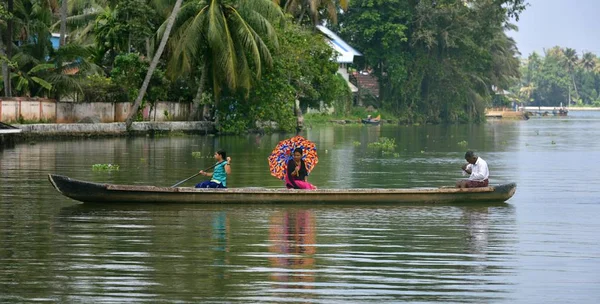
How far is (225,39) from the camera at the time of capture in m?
46.1

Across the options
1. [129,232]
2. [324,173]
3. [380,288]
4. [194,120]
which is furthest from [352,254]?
[194,120]

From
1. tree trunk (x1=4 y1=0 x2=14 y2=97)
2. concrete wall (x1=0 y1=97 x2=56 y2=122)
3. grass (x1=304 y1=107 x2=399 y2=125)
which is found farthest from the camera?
grass (x1=304 y1=107 x2=399 y2=125)

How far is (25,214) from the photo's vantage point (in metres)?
17.9

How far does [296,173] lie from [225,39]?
27.2m

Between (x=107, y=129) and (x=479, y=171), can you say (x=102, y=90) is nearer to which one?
(x=107, y=129)

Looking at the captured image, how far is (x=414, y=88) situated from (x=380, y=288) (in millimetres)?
77223

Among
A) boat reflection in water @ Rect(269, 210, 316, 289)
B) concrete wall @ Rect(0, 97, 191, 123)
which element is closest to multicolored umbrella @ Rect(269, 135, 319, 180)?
boat reflection in water @ Rect(269, 210, 316, 289)

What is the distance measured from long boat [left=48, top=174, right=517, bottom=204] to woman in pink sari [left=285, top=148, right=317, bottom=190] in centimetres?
67

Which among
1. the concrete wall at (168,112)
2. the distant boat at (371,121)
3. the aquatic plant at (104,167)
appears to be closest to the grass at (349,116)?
the distant boat at (371,121)

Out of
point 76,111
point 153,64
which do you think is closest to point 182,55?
point 153,64

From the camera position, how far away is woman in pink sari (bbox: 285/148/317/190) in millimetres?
19625

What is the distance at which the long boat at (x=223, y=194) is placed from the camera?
18594 millimetres

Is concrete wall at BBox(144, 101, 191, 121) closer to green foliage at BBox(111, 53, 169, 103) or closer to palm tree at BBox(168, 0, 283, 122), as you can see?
green foliage at BBox(111, 53, 169, 103)

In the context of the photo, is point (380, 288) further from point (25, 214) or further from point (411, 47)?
point (411, 47)
